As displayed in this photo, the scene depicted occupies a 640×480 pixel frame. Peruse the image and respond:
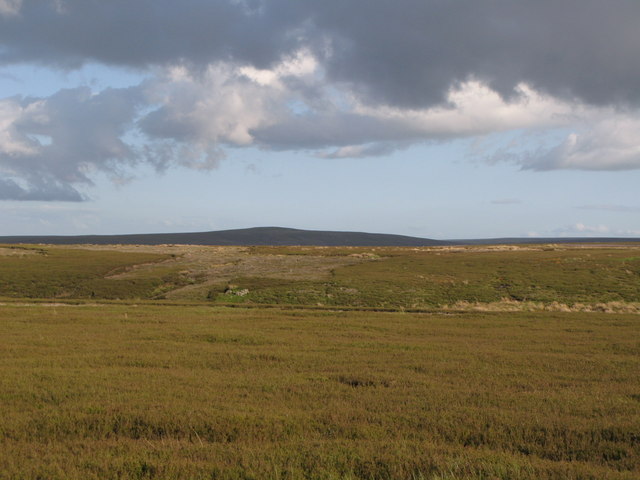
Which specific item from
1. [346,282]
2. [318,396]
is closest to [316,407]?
[318,396]

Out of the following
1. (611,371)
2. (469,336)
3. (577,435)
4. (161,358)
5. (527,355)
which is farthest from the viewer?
(469,336)

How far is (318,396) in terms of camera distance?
45.4ft

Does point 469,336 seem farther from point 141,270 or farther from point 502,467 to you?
point 141,270

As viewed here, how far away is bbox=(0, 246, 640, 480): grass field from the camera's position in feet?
29.7

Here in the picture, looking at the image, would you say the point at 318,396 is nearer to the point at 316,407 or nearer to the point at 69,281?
the point at 316,407

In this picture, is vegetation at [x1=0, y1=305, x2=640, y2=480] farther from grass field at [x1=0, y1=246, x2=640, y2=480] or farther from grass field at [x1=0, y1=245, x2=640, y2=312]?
grass field at [x1=0, y1=245, x2=640, y2=312]

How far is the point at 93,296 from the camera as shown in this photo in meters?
58.2

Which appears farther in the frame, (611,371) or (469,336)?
(469,336)

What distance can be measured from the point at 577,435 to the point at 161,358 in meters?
14.0

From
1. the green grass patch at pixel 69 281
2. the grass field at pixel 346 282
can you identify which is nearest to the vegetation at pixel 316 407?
the grass field at pixel 346 282

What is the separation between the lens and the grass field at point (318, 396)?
906 centimetres

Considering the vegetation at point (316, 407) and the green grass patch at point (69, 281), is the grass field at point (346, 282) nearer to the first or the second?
the green grass patch at point (69, 281)

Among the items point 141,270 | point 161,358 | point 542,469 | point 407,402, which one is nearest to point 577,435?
point 542,469

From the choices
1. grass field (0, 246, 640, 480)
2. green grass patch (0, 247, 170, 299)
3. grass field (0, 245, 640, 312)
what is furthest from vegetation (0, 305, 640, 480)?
green grass patch (0, 247, 170, 299)
